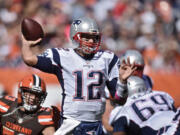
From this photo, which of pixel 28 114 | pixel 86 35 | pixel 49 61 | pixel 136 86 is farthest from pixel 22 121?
pixel 136 86

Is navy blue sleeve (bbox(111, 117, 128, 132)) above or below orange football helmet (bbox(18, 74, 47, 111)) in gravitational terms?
below

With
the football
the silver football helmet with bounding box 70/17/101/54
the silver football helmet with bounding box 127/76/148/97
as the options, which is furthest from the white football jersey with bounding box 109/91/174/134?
the football

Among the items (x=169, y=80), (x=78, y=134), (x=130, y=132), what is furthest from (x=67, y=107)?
(x=169, y=80)

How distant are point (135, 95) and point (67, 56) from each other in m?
1.69

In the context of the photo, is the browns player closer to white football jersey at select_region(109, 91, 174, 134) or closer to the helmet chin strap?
the helmet chin strap

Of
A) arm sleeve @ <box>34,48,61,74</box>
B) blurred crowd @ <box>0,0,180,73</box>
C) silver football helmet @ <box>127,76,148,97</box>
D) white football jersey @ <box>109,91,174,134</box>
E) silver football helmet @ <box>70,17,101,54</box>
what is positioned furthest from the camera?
blurred crowd @ <box>0,0,180,73</box>

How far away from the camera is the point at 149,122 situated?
4996 millimetres

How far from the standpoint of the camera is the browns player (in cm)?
429

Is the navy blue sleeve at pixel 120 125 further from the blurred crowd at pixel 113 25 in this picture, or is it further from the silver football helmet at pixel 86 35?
the blurred crowd at pixel 113 25

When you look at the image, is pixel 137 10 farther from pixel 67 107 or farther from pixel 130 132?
pixel 67 107

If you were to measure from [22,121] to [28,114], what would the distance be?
0.31 feet

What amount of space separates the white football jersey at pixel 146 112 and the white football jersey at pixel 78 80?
1092 millimetres

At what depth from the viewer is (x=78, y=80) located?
3961 millimetres

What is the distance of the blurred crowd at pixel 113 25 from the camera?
9.27 metres
